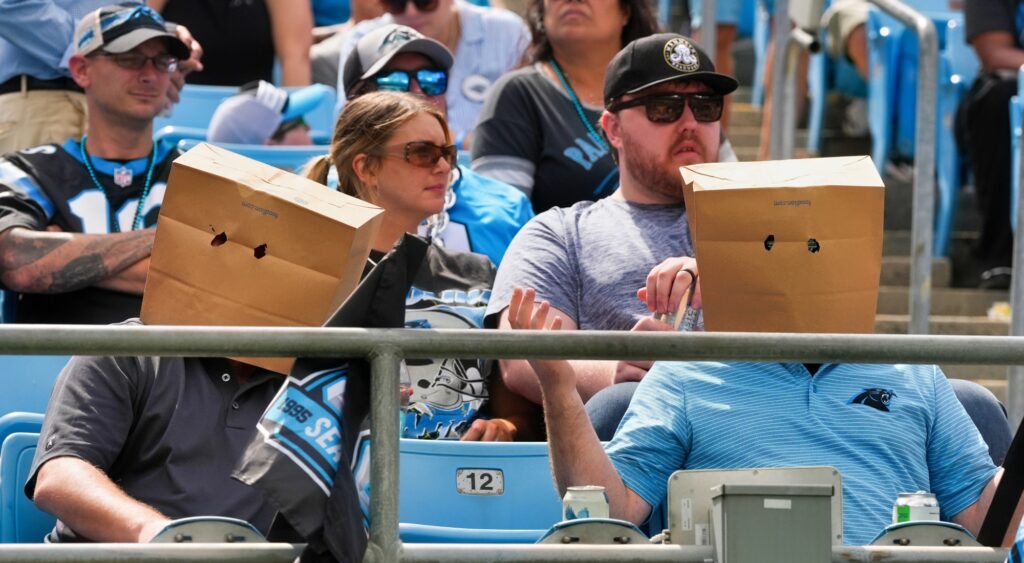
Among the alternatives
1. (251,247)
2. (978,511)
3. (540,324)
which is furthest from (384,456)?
(978,511)

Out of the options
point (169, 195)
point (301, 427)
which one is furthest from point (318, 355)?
point (169, 195)

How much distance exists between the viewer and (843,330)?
3.08 metres

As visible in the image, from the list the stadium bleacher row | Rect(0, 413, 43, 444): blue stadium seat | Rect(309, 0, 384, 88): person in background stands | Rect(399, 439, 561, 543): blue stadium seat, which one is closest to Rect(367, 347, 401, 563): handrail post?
the stadium bleacher row

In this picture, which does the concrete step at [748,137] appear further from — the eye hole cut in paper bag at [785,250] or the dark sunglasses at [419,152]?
the eye hole cut in paper bag at [785,250]

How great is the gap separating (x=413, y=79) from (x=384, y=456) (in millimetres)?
2685

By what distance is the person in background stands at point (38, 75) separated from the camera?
567cm

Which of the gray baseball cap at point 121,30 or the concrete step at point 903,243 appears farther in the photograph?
the concrete step at point 903,243

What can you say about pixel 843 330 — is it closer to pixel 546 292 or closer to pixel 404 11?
pixel 546 292

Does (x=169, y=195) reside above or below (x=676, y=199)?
above

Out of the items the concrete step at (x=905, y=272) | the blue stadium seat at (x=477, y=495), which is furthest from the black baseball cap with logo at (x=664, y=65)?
the concrete step at (x=905, y=272)

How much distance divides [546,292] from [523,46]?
251 cm

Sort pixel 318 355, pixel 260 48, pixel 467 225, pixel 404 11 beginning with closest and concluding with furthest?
pixel 318 355, pixel 467 225, pixel 404 11, pixel 260 48

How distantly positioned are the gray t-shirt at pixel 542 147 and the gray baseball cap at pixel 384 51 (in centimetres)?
22

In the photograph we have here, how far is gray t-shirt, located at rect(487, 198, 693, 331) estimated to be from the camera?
3.97 m
